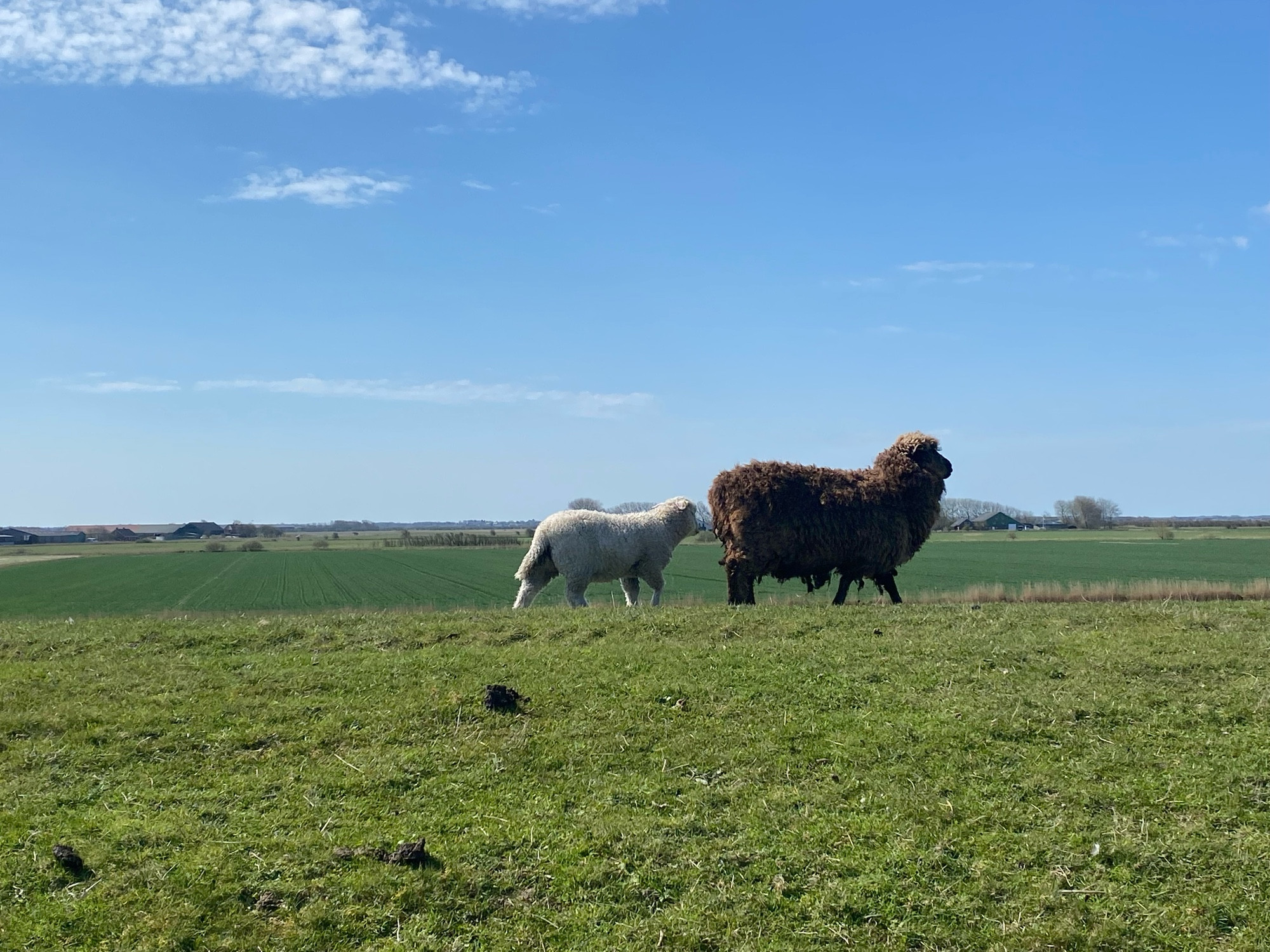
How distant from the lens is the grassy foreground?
5.83 m

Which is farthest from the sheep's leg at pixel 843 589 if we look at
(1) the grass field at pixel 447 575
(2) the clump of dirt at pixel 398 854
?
(2) the clump of dirt at pixel 398 854

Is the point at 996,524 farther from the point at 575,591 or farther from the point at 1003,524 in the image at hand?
the point at 575,591

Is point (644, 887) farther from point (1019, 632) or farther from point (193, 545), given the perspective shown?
point (193, 545)

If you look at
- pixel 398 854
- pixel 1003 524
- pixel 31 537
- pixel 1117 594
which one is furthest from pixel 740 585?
pixel 31 537

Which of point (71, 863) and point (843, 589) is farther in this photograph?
point (843, 589)

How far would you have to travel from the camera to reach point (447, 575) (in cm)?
4825

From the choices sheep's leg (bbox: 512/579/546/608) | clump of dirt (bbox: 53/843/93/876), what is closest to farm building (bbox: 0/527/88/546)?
sheep's leg (bbox: 512/579/546/608)

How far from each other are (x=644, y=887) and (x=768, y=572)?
11115mm

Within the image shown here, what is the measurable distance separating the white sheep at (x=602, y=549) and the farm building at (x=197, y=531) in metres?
153

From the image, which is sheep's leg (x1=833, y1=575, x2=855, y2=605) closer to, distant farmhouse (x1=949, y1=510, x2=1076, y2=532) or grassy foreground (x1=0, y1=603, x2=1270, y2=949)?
grassy foreground (x1=0, y1=603, x2=1270, y2=949)

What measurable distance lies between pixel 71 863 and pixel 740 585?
11.6 meters

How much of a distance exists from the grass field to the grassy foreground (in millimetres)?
9107

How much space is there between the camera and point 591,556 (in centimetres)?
1645

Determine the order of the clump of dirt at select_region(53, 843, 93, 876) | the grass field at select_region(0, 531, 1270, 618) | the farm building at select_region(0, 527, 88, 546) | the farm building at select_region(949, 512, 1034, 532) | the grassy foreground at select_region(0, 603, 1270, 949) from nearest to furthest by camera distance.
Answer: the grassy foreground at select_region(0, 603, 1270, 949) < the clump of dirt at select_region(53, 843, 93, 876) < the grass field at select_region(0, 531, 1270, 618) < the farm building at select_region(949, 512, 1034, 532) < the farm building at select_region(0, 527, 88, 546)
